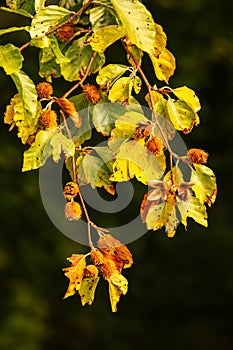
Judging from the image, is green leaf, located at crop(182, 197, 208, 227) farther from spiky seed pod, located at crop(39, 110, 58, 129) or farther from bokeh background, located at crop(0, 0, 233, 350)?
bokeh background, located at crop(0, 0, 233, 350)

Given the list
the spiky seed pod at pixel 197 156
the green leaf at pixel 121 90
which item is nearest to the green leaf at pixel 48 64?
the green leaf at pixel 121 90

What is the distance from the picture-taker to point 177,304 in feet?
12.6

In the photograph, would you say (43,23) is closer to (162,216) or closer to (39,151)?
(39,151)

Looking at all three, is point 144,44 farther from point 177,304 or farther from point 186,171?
point 177,304

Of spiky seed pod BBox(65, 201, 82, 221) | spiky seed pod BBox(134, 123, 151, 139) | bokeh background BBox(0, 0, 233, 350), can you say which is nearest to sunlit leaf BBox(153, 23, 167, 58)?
spiky seed pod BBox(134, 123, 151, 139)

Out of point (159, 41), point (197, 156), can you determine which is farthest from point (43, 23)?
point (197, 156)

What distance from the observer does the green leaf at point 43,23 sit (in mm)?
1092

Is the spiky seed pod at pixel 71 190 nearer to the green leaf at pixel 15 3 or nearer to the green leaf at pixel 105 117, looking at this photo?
the green leaf at pixel 105 117

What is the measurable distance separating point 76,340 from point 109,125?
2.81 metres

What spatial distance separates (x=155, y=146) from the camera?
1.05 meters

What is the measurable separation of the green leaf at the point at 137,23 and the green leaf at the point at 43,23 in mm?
87

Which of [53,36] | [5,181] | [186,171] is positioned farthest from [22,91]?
[5,181]

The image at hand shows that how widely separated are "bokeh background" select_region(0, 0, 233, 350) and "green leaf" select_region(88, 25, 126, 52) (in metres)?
1.94

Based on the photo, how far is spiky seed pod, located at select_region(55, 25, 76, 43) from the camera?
1189mm
